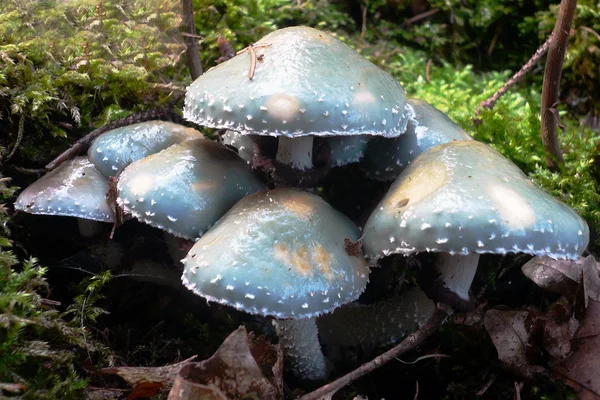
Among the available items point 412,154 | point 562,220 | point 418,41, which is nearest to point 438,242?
point 562,220

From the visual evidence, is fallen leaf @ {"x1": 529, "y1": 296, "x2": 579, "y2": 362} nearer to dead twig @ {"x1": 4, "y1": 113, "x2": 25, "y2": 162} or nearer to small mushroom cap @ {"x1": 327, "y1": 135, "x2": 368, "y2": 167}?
small mushroom cap @ {"x1": 327, "y1": 135, "x2": 368, "y2": 167}

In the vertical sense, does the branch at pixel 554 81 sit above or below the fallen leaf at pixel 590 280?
above

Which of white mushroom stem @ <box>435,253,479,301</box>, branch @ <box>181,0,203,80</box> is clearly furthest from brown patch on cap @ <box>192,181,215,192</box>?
branch @ <box>181,0,203,80</box>

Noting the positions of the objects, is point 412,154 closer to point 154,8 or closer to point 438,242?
point 438,242

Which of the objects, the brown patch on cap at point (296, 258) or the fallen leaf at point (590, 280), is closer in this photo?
the brown patch on cap at point (296, 258)

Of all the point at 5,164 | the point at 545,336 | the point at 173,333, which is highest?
the point at 5,164

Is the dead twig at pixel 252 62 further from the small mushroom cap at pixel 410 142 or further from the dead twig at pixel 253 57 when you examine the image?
the small mushroom cap at pixel 410 142

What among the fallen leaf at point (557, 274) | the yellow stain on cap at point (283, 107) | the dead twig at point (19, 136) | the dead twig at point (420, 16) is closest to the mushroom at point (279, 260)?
the yellow stain on cap at point (283, 107)
